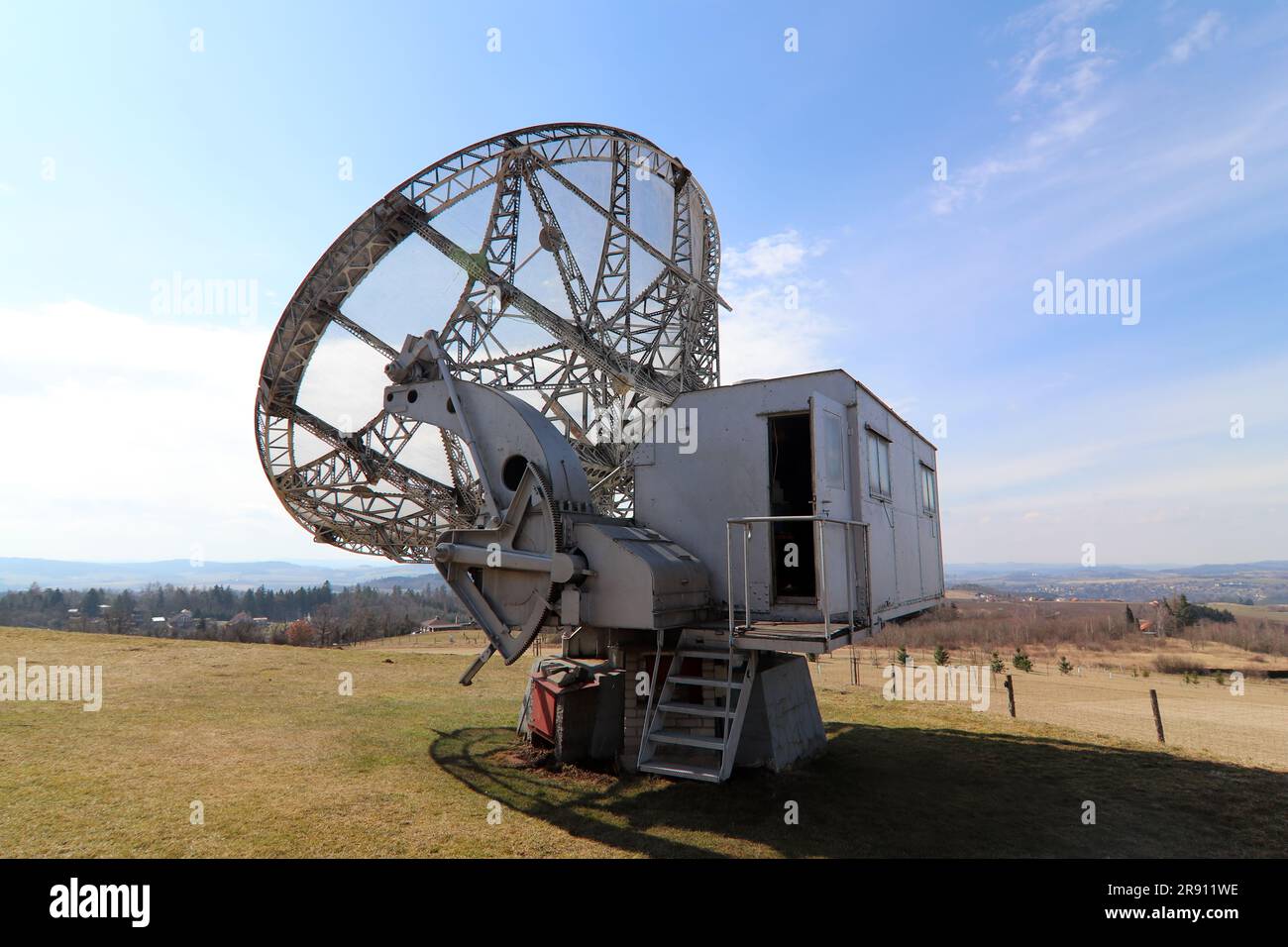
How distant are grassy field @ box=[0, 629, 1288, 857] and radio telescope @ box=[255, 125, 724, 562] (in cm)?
434

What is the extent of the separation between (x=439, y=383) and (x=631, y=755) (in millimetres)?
6337

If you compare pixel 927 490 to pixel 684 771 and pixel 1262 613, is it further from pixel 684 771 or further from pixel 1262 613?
pixel 1262 613

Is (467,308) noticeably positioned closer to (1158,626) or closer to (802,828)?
(802,828)

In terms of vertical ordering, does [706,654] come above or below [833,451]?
below

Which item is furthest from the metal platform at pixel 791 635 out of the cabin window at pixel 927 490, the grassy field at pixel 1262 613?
the grassy field at pixel 1262 613

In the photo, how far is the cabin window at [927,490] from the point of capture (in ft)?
45.5

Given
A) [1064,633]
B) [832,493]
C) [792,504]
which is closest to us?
[832,493]

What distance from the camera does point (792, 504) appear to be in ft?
34.7

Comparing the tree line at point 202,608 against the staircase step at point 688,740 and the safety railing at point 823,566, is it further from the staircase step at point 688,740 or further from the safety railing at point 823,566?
the safety railing at point 823,566

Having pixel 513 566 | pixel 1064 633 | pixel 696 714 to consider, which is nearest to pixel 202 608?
pixel 1064 633

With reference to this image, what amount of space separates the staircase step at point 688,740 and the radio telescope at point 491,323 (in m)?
5.52

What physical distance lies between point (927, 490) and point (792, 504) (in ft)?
17.4

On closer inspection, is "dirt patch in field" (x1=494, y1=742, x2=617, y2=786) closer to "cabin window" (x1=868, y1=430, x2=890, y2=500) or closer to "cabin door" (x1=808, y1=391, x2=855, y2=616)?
"cabin door" (x1=808, y1=391, x2=855, y2=616)

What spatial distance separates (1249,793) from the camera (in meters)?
9.93
